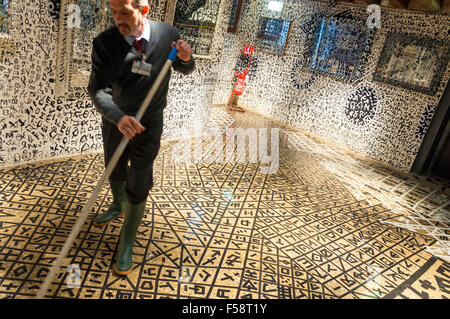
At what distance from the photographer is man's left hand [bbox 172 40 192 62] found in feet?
6.00

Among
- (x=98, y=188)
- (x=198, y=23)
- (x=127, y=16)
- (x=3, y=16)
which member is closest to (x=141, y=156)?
(x=98, y=188)

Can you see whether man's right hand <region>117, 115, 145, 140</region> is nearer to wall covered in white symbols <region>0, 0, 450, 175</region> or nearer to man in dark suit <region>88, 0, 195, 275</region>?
man in dark suit <region>88, 0, 195, 275</region>

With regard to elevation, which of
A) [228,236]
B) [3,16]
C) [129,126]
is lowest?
[228,236]

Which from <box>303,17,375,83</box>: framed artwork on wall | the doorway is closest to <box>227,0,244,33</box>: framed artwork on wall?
<box>303,17,375,83</box>: framed artwork on wall

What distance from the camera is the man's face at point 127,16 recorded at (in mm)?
1609

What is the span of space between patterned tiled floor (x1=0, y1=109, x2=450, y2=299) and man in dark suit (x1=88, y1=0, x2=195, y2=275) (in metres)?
0.33

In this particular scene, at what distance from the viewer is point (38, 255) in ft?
6.82

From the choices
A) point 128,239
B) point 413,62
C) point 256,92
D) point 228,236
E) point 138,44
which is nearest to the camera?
point 138,44

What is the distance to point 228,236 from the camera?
9.00ft

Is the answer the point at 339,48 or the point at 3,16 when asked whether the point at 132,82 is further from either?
the point at 339,48

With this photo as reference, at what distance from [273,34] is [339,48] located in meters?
1.67

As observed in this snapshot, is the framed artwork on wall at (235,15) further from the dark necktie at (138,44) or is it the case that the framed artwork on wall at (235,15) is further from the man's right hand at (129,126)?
the man's right hand at (129,126)
